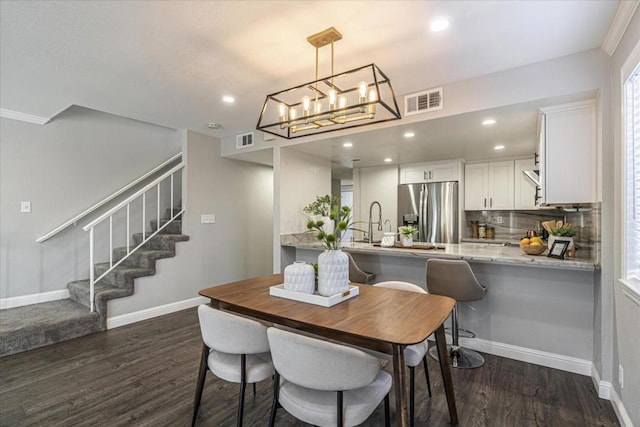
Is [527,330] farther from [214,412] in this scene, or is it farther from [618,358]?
[214,412]

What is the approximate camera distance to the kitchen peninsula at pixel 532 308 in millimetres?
2574

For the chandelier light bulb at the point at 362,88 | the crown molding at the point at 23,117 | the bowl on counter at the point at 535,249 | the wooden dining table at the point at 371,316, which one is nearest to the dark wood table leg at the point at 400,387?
the wooden dining table at the point at 371,316

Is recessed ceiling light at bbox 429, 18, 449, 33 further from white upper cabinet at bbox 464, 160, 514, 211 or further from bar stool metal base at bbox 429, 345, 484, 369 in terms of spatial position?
white upper cabinet at bbox 464, 160, 514, 211

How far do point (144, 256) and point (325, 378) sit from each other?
363 cm

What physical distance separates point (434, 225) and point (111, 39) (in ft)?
16.0

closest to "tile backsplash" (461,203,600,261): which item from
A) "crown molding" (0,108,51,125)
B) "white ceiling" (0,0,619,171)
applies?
"white ceiling" (0,0,619,171)

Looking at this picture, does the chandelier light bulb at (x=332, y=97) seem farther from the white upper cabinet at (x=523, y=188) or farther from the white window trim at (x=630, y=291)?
the white upper cabinet at (x=523, y=188)

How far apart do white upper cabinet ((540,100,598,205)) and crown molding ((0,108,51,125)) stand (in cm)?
550

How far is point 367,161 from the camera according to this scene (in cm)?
536

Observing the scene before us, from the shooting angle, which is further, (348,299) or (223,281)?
(223,281)

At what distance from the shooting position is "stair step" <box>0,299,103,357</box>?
2.96 metres

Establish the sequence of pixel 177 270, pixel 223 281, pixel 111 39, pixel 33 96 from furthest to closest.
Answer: pixel 223 281 → pixel 177 270 → pixel 33 96 → pixel 111 39

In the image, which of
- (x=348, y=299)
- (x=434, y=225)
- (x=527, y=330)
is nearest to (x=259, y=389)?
(x=348, y=299)

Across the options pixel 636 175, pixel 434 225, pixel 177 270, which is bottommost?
pixel 177 270
